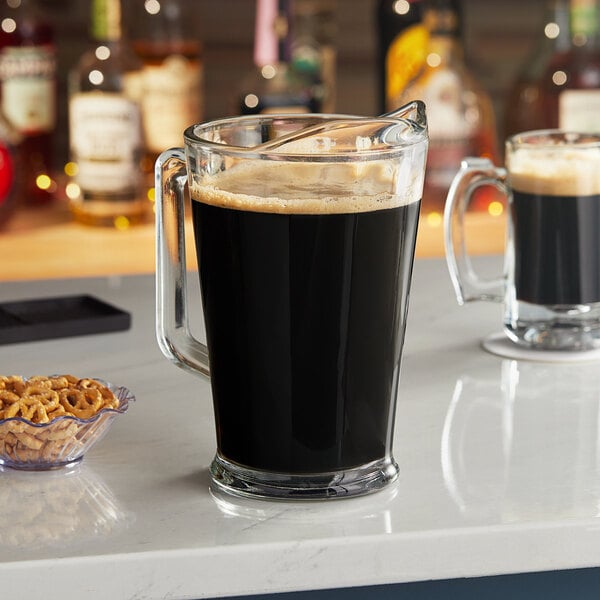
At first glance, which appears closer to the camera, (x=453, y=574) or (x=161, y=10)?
(x=453, y=574)

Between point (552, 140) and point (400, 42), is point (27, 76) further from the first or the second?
point (552, 140)

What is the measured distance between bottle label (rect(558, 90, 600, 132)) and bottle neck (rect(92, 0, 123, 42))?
0.57 metres

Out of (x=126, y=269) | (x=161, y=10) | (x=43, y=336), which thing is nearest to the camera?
(x=43, y=336)

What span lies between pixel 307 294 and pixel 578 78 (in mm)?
1146

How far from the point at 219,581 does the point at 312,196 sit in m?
0.17

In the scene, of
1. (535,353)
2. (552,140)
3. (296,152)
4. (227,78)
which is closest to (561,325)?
(535,353)

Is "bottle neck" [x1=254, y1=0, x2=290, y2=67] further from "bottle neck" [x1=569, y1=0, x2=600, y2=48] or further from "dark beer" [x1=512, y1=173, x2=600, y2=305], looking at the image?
"dark beer" [x1=512, y1=173, x2=600, y2=305]

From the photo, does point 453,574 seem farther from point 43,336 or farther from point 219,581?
point 43,336

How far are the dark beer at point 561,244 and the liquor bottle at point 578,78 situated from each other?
78cm

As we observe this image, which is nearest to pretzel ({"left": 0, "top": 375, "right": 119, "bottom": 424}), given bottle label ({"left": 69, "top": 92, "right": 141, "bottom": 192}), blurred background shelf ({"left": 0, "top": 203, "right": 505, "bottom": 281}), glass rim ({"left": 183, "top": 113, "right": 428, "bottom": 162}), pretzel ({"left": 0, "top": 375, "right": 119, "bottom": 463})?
pretzel ({"left": 0, "top": 375, "right": 119, "bottom": 463})

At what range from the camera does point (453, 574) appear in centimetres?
56

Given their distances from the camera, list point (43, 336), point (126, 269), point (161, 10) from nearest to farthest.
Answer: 1. point (43, 336)
2. point (126, 269)
3. point (161, 10)

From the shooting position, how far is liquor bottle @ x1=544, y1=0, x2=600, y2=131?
5.19 ft

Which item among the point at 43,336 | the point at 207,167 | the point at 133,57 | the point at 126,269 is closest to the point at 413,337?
the point at 43,336
